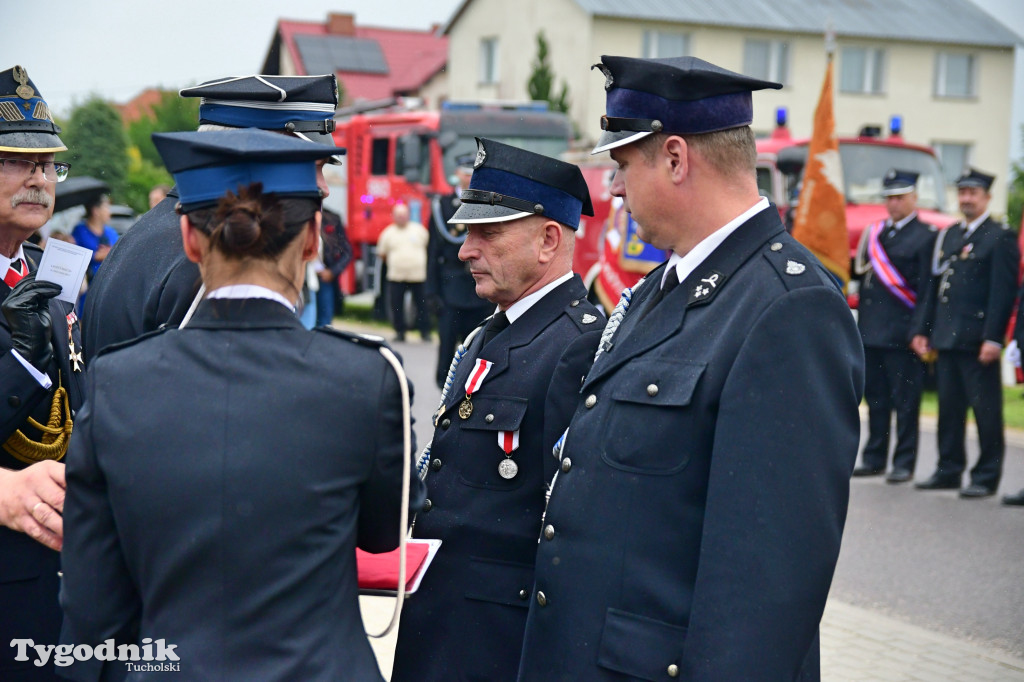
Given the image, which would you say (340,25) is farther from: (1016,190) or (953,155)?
(1016,190)

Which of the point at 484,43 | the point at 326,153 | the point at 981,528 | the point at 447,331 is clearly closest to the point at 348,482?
the point at 326,153

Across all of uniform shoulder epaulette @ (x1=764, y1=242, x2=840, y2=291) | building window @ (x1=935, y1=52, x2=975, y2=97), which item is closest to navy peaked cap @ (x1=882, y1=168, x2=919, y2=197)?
uniform shoulder epaulette @ (x1=764, y1=242, x2=840, y2=291)

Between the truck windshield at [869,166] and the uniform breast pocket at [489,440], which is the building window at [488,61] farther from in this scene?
the uniform breast pocket at [489,440]

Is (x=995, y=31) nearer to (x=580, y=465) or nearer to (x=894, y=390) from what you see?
(x=894, y=390)

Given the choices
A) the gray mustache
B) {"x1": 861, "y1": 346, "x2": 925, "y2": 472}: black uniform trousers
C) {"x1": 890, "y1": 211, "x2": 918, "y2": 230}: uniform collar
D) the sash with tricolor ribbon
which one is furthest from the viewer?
{"x1": 890, "y1": 211, "x2": 918, "y2": 230}: uniform collar

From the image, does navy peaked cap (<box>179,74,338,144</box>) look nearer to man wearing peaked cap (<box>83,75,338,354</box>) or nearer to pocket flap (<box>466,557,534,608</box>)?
man wearing peaked cap (<box>83,75,338,354</box>)

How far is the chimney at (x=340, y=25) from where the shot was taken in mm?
52562

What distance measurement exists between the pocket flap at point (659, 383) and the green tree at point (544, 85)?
30363 mm

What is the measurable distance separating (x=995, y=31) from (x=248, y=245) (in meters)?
42.3

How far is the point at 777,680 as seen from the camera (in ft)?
7.08

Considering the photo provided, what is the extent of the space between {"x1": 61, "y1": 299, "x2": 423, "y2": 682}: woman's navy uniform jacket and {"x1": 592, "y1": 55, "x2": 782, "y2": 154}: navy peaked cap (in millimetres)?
842

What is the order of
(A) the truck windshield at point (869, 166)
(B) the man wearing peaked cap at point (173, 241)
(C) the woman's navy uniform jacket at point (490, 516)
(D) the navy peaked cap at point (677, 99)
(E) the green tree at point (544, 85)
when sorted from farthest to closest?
(E) the green tree at point (544, 85)
(A) the truck windshield at point (869, 166)
(C) the woman's navy uniform jacket at point (490, 516)
(B) the man wearing peaked cap at point (173, 241)
(D) the navy peaked cap at point (677, 99)

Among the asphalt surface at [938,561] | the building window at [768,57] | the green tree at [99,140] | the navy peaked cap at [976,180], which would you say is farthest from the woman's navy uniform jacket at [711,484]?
the building window at [768,57]

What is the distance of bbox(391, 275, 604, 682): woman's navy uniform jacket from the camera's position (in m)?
3.04
